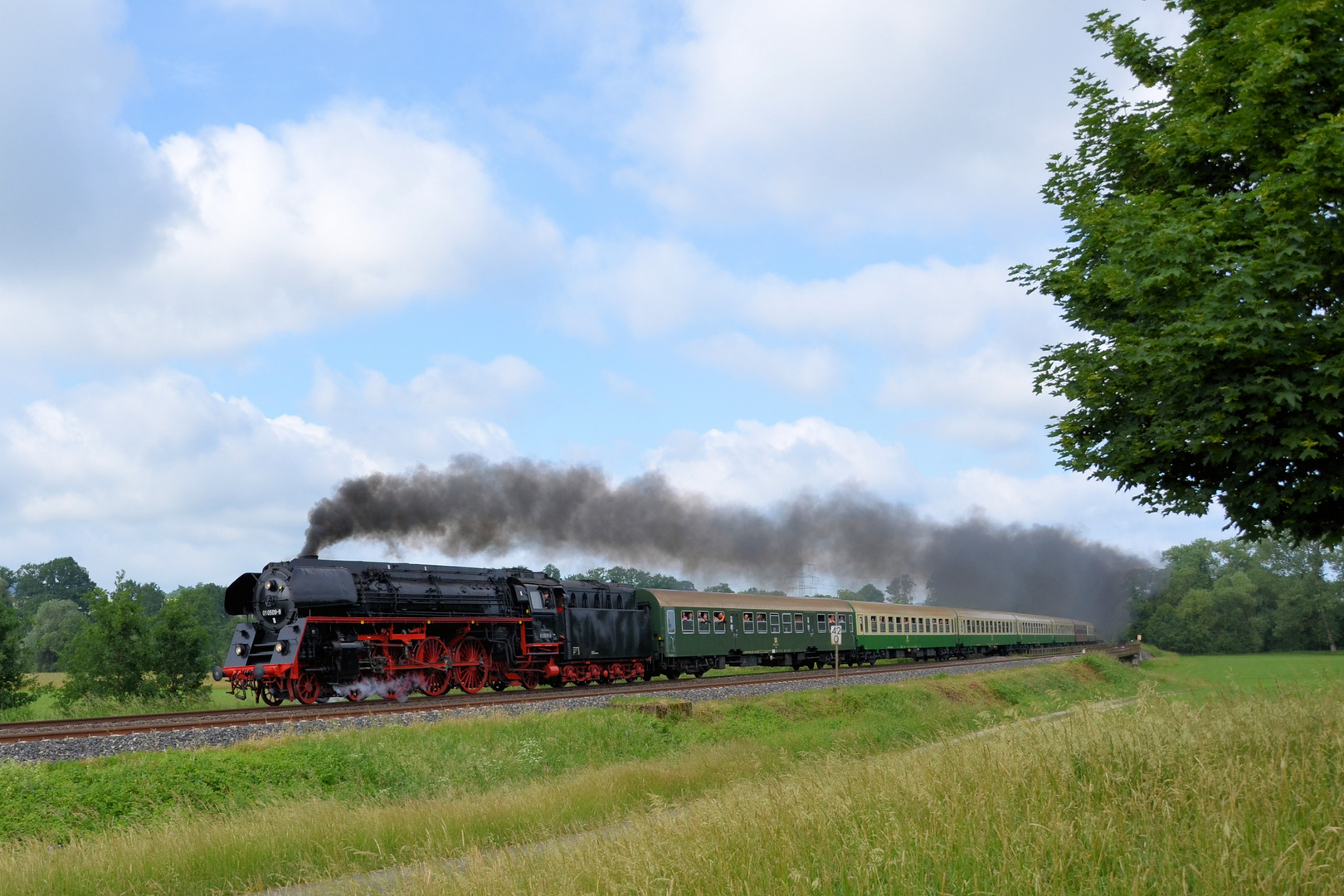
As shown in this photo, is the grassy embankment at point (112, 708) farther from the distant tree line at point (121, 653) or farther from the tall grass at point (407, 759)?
the tall grass at point (407, 759)

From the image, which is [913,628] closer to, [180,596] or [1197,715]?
[180,596]

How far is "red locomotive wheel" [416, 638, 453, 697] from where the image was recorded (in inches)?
1054

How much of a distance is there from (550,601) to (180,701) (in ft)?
40.0

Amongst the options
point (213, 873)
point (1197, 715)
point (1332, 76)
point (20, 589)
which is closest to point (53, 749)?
point (213, 873)

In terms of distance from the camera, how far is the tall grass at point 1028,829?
5.33 metres

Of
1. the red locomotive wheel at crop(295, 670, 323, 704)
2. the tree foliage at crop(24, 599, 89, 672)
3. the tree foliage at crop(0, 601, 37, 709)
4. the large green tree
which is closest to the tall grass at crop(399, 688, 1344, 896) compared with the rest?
the large green tree

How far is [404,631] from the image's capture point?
26062 millimetres

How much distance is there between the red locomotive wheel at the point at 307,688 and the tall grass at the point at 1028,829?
58.4 ft

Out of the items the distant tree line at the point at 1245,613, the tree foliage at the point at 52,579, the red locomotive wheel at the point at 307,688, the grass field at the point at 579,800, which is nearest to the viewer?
the grass field at the point at 579,800

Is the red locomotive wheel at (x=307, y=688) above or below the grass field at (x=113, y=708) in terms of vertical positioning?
above

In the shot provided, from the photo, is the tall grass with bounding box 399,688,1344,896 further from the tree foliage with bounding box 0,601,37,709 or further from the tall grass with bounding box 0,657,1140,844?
the tree foliage with bounding box 0,601,37,709

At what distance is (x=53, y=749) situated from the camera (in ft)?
48.8

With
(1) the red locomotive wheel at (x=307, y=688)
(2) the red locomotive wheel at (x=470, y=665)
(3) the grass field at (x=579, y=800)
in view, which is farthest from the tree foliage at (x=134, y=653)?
(3) the grass field at (x=579, y=800)

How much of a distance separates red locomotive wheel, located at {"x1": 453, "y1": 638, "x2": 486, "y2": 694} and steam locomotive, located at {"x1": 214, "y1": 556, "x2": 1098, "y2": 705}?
1.6 inches
